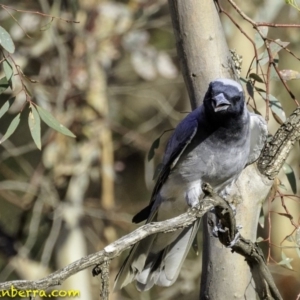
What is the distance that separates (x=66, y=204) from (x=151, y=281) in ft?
4.99

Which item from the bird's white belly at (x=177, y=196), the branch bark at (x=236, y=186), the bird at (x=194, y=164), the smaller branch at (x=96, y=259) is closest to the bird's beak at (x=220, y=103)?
the bird at (x=194, y=164)

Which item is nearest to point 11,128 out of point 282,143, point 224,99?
point 224,99

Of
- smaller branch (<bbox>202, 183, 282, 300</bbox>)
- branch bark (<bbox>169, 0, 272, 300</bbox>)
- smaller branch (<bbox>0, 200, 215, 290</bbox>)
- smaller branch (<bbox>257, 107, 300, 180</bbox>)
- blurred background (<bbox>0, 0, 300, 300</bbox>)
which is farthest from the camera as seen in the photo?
blurred background (<bbox>0, 0, 300, 300</bbox>)

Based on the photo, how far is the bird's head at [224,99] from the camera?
2.33 meters

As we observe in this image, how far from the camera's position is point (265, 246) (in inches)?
215

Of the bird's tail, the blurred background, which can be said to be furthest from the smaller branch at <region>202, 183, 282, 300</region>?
the blurred background

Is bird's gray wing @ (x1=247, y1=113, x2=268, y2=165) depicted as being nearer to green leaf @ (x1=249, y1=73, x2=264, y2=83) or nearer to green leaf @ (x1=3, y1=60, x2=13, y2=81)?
green leaf @ (x1=249, y1=73, x2=264, y2=83)

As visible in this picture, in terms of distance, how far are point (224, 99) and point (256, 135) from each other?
1.57ft

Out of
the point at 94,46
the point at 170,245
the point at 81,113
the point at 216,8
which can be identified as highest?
the point at 94,46

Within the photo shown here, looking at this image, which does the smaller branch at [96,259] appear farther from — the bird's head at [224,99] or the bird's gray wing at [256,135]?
the bird's gray wing at [256,135]

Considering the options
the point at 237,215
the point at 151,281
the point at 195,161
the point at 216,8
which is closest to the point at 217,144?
the point at 195,161

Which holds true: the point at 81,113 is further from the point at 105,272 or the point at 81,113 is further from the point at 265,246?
the point at 105,272

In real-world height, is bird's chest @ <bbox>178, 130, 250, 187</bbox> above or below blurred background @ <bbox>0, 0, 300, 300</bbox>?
below

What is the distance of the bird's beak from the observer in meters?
2.32
